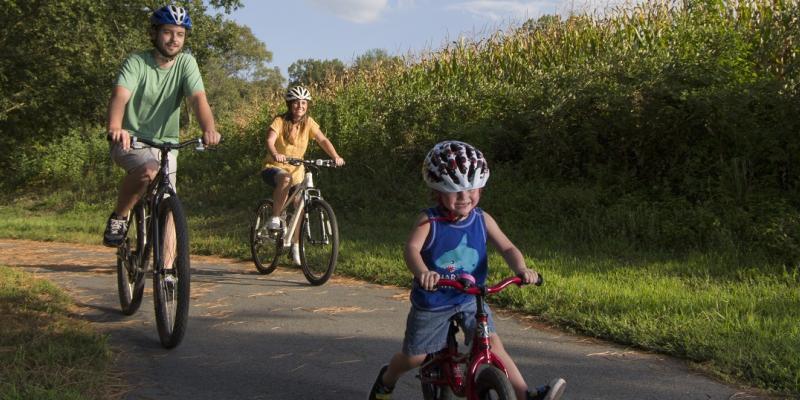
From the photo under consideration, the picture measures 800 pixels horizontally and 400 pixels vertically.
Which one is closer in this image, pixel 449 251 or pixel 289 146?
pixel 449 251

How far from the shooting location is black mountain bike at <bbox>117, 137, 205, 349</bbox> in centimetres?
517

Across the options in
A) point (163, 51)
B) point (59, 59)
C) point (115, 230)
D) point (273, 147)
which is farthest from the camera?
point (59, 59)

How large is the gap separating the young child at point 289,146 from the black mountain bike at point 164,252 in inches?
93.1

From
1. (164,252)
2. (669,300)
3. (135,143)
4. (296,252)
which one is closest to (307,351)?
(164,252)

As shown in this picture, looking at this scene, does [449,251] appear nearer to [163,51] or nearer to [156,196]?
[156,196]

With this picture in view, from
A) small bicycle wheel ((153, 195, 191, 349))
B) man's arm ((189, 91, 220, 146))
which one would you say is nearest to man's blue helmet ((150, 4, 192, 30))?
man's arm ((189, 91, 220, 146))

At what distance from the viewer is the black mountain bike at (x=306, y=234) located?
26.1ft

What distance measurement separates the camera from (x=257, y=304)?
22.5 ft

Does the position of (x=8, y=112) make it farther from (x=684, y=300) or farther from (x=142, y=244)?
(x=684, y=300)

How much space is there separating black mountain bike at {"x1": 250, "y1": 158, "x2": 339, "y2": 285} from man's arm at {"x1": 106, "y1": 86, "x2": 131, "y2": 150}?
266cm

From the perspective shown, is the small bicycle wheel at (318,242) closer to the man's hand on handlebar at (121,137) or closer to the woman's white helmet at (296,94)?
the woman's white helmet at (296,94)

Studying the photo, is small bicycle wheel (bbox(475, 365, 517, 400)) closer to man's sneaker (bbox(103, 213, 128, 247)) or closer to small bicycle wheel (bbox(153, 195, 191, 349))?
small bicycle wheel (bbox(153, 195, 191, 349))

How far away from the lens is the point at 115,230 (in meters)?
6.21

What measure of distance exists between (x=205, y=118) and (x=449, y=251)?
278 cm
